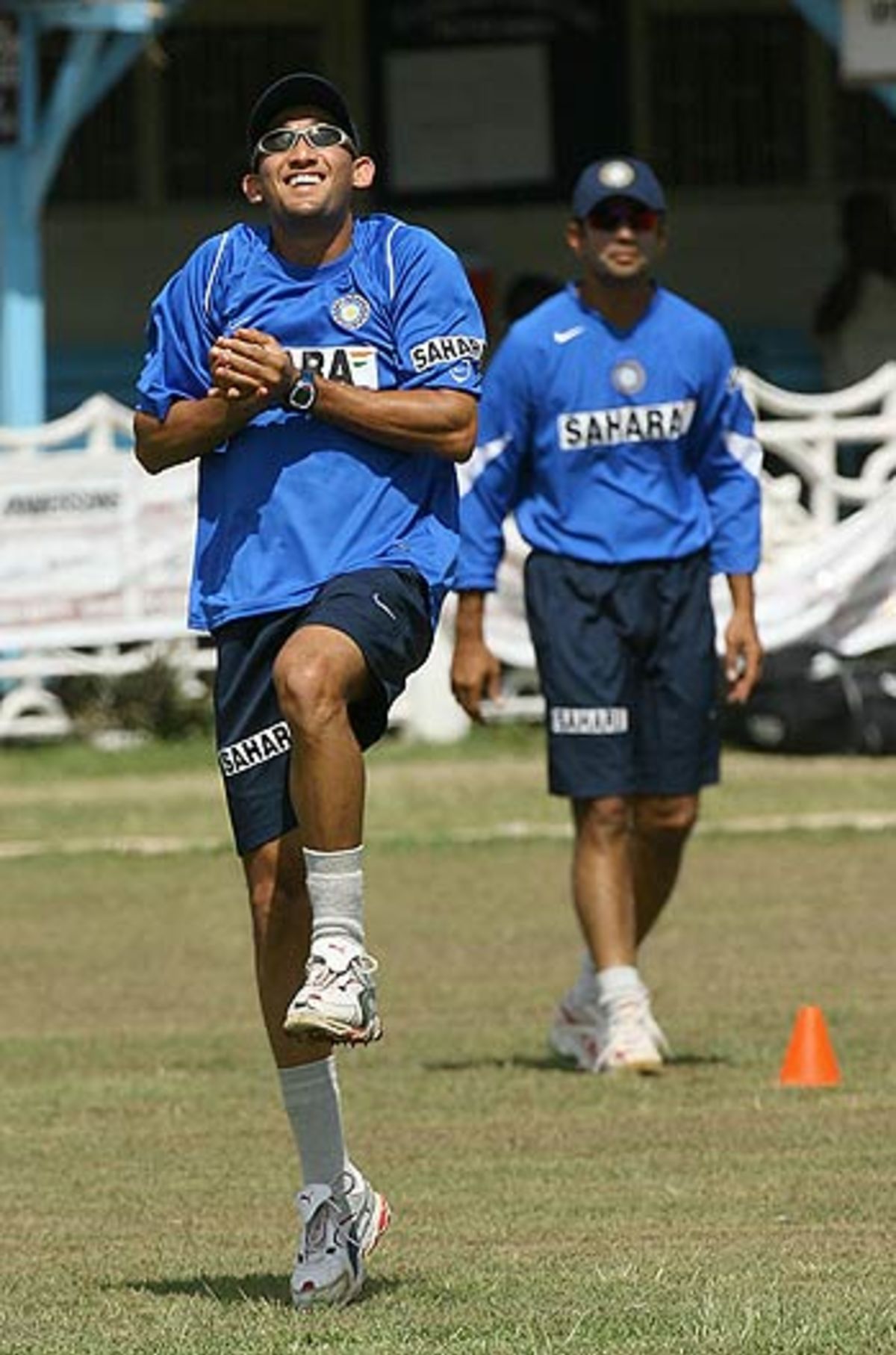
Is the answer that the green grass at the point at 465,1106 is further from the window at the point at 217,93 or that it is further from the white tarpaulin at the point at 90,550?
the window at the point at 217,93

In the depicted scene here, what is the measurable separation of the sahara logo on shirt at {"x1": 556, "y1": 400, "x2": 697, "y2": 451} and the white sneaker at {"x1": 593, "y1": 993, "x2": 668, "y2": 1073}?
60.8 inches

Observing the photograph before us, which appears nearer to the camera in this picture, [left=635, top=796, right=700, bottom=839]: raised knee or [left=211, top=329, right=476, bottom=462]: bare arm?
[left=211, top=329, right=476, bottom=462]: bare arm

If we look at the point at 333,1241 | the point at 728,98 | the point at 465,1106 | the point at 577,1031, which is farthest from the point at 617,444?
the point at 728,98

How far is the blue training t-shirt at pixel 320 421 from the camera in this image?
7328 mm

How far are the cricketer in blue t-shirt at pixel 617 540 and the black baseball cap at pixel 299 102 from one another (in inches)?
136

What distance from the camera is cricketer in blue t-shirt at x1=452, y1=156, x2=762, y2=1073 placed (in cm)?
1084

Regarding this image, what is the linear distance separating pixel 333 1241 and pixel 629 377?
4146 millimetres

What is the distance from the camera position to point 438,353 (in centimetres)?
739

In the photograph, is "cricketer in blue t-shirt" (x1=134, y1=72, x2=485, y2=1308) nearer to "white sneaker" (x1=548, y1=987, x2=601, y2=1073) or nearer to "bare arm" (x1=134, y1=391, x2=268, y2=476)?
"bare arm" (x1=134, y1=391, x2=268, y2=476)

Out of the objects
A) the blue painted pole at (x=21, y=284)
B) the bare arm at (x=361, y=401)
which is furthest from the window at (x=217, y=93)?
the bare arm at (x=361, y=401)

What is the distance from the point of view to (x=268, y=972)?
24.2 feet

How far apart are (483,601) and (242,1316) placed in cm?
425

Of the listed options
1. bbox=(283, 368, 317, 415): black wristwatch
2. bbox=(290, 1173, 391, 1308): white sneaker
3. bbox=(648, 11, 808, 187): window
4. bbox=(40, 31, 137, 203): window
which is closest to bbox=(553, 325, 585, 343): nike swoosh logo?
bbox=(283, 368, 317, 415): black wristwatch

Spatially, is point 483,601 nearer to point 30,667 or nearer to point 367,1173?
point 367,1173
